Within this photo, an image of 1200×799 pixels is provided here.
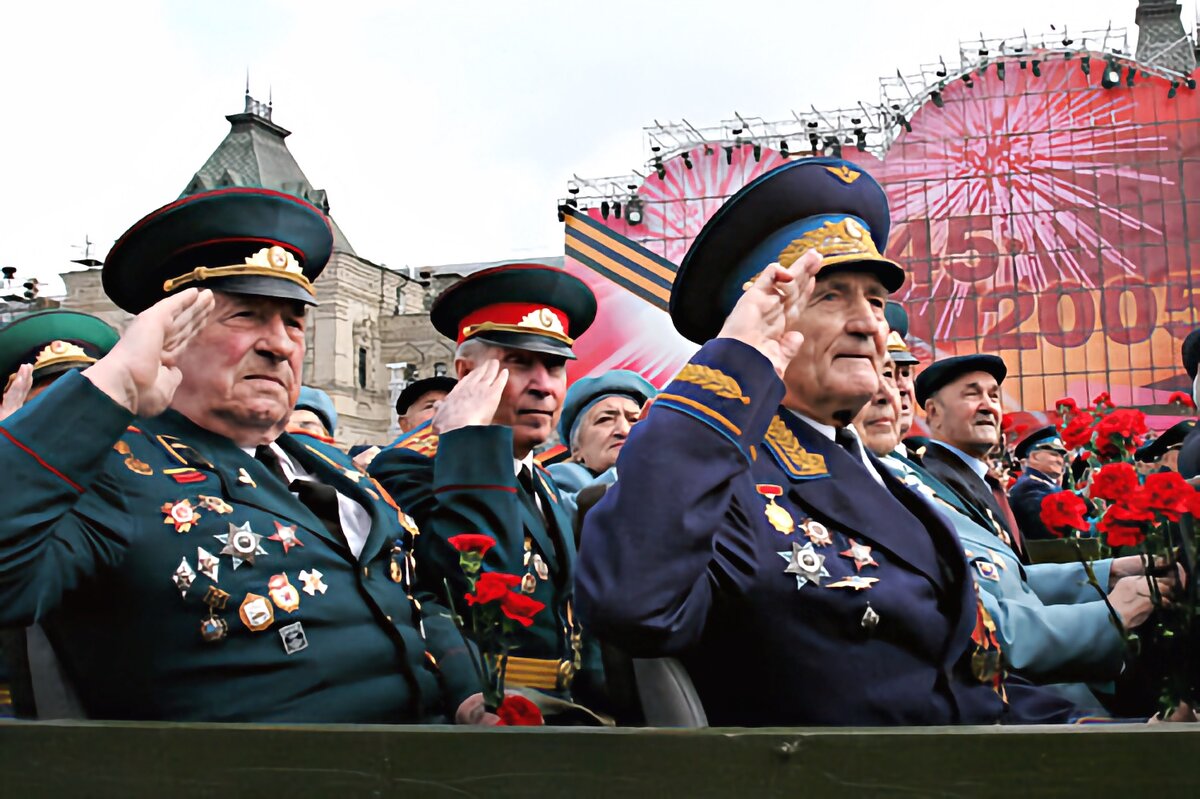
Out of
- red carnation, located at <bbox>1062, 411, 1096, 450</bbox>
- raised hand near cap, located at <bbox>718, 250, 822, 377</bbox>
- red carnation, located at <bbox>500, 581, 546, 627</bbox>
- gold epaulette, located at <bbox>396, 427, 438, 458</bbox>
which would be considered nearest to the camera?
raised hand near cap, located at <bbox>718, 250, 822, 377</bbox>

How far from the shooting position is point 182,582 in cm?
237

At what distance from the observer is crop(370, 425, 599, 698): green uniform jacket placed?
3.37 metres

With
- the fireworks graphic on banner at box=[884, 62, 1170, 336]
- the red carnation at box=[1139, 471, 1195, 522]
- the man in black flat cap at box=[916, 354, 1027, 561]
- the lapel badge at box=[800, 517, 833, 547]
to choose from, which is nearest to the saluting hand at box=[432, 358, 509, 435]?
the lapel badge at box=[800, 517, 833, 547]

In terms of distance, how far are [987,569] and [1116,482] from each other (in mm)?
646

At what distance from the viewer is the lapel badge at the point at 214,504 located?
8.22 ft

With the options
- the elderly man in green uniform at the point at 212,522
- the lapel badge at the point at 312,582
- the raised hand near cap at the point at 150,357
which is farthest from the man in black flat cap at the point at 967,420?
the raised hand near cap at the point at 150,357

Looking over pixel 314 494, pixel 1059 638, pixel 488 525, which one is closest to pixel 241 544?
pixel 314 494

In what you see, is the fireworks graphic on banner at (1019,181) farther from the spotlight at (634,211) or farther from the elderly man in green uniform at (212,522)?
the elderly man in green uniform at (212,522)

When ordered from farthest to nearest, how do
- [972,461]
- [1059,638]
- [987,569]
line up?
1. [972,461]
2. [987,569]
3. [1059,638]

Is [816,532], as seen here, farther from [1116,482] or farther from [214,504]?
[214,504]

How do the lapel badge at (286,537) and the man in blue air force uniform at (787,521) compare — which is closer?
the man in blue air force uniform at (787,521)

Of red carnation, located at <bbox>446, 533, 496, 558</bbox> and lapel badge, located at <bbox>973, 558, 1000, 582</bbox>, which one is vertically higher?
red carnation, located at <bbox>446, 533, 496, 558</bbox>

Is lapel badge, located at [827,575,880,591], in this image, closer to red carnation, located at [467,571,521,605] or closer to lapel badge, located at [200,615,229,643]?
red carnation, located at [467,571,521,605]

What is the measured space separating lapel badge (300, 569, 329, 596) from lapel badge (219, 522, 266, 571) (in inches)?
4.1
